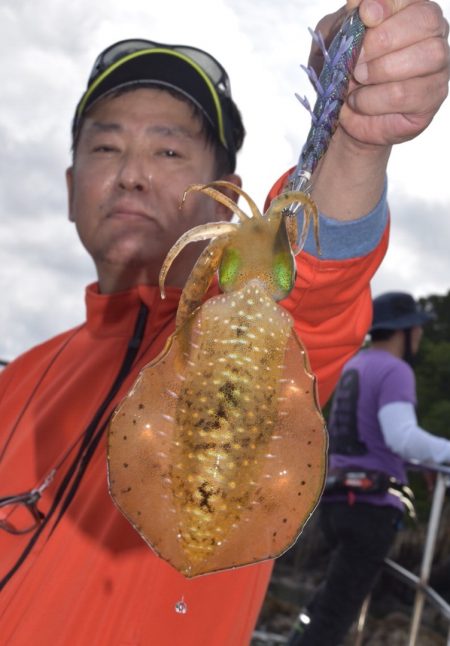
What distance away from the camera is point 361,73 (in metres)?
1.25

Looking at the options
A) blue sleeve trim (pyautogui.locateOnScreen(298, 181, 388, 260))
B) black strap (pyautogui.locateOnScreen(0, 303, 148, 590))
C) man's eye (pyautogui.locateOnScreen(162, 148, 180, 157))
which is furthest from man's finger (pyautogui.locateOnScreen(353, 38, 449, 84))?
man's eye (pyautogui.locateOnScreen(162, 148, 180, 157))

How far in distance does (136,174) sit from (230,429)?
181 centimetres

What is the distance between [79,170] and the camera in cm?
273

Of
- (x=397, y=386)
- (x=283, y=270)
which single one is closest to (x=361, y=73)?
(x=283, y=270)

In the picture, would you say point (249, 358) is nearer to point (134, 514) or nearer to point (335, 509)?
point (134, 514)

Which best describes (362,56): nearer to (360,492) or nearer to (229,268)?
(229,268)

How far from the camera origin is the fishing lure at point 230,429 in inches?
34.8

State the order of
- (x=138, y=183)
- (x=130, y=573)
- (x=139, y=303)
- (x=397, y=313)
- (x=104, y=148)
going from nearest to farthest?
(x=130, y=573)
(x=139, y=303)
(x=138, y=183)
(x=104, y=148)
(x=397, y=313)

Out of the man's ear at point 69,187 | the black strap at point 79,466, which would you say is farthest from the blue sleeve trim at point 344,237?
the man's ear at point 69,187

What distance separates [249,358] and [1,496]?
1.43 m

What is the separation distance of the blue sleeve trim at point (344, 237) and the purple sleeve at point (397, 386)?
302cm

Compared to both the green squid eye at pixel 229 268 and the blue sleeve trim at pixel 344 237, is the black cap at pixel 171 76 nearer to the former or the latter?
the blue sleeve trim at pixel 344 237

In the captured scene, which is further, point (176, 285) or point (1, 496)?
point (176, 285)

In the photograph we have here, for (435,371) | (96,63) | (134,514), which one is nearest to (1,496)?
(134,514)
